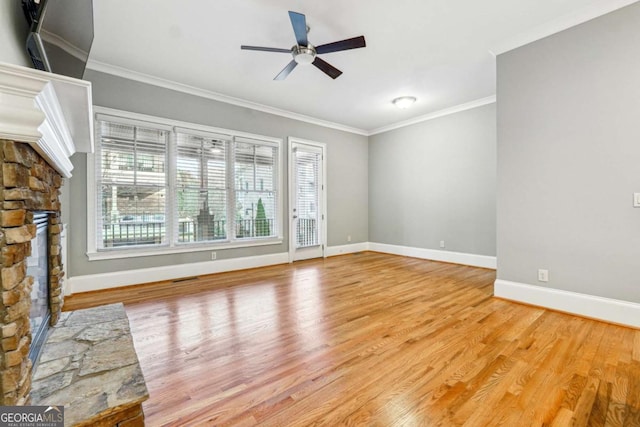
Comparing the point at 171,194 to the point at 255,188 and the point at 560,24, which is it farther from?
the point at 560,24

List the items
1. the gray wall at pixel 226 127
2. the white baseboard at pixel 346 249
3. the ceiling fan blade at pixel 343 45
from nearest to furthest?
the ceiling fan blade at pixel 343 45 < the gray wall at pixel 226 127 < the white baseboard at pixel 346 249

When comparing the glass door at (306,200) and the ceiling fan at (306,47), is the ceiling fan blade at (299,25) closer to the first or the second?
the ceiling fan at (306,47)

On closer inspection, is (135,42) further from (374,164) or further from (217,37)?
(374,164)

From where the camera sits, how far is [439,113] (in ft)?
17.9

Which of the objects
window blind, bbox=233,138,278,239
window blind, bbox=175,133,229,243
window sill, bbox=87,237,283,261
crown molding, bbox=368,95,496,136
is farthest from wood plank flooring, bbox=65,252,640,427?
crown molding, bbox=368,95,496,136

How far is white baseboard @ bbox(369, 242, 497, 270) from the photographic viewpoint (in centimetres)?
486

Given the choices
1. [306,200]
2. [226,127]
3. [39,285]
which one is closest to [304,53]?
[226,127]

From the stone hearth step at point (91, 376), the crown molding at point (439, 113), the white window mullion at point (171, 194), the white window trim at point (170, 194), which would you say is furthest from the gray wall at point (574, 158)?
the white window mullion at point (171, 194)

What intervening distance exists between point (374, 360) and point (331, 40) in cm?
320

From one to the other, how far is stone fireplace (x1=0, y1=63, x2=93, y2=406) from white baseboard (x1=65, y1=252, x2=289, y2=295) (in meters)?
2.77

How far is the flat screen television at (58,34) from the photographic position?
127cm

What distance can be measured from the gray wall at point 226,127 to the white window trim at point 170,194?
7 centimetres

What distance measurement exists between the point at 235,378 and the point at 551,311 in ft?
10.3

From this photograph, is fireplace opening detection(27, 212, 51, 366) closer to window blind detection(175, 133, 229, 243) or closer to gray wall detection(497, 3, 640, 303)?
window blind detection(175, 133, 229, 243)
